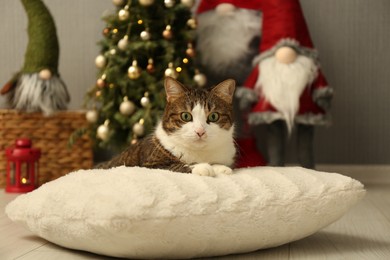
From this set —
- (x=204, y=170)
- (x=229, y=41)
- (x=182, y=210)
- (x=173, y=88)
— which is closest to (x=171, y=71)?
(x=229, y=41)

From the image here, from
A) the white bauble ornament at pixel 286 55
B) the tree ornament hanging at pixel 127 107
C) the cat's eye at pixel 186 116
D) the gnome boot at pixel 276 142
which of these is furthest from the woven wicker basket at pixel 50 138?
the cat's eye at pixel 186 116

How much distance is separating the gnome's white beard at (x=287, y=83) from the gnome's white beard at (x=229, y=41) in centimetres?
22

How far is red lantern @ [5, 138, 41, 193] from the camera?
8.68 ft

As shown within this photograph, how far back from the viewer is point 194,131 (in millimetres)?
1559

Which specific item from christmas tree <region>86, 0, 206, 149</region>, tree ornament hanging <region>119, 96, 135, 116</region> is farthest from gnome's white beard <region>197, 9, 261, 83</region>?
tree ornament hanging <region>119, 96, 135, 116</region>

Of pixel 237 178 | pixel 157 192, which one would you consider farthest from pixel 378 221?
pixel 157 192

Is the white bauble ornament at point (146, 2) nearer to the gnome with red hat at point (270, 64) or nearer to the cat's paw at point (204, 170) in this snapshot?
the gnome with red hat at point (270, 64)

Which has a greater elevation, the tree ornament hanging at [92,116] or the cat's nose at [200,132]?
the cat's nose at [200,132]

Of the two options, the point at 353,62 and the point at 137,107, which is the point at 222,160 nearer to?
the point at 137,107

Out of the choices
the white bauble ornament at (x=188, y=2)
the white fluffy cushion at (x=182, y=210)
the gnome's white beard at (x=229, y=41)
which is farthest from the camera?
the gnome's white beard at (x=229, y=41)

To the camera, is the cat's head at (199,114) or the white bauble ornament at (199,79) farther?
the white bauble ornament at (199,79)

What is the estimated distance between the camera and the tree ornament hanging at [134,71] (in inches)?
103

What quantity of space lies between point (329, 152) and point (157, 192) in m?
1.96

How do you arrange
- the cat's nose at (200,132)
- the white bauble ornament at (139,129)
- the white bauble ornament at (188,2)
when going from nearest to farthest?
1. the cat's nose at (200,132)
2. the white bauble ornament at (139,129)
3. the white bauble ornament at (188,2)
